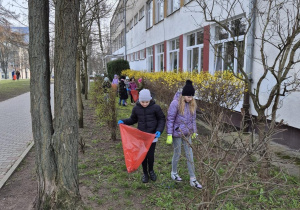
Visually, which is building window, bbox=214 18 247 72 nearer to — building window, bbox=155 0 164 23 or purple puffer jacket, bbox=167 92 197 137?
purple puffer jacket, bbox=167 92 197 137

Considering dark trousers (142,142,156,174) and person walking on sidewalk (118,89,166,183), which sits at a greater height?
person walking on sidewalk (118,89,166,183)

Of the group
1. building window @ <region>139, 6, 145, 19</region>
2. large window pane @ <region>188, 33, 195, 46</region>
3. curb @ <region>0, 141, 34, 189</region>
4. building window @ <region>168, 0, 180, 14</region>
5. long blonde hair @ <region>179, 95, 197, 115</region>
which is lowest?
curb @ <region>0, 141, 34, 189</region>

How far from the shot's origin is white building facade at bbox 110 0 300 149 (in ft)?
18.9

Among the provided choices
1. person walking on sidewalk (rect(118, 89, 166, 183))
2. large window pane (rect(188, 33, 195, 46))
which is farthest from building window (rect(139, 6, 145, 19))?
person walking on sidewalk (rect(118, 89, 166, 183))

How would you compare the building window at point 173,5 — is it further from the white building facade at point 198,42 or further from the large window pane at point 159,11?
the large window pane at point 159,11

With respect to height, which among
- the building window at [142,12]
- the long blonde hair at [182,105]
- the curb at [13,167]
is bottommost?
the curb at [13,167]

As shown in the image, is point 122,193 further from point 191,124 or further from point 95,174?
point 191,124

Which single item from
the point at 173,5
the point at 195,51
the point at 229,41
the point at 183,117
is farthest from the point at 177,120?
the point at 173,5

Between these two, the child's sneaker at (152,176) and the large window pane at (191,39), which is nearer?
the child's sneaker at (152,176)

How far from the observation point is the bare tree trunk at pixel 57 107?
112 inches

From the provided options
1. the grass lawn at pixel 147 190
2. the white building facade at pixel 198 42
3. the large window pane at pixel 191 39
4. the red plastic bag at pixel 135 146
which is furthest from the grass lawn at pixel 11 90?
the red plastic bag at pixel 135 146

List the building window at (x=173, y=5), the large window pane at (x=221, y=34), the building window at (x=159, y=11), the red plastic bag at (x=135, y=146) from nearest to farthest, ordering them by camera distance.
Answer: the red plastic bag at (x=135, y=146) < the large window pane at (x=221, y=34) < the building window at (x=173, y=5) < the building window at (x=159, y=11)

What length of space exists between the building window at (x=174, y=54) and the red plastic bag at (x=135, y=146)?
10.2 m

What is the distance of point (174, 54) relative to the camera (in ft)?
47.9
